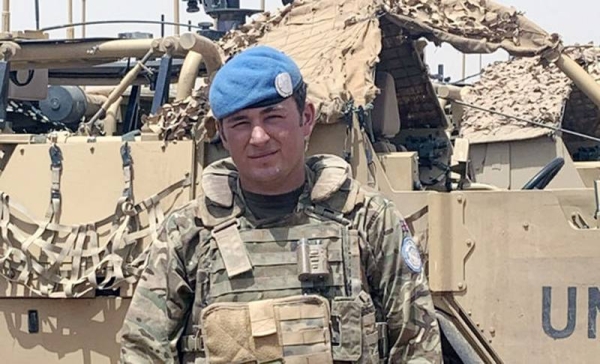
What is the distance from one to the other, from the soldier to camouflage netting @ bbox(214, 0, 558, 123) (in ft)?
6.28

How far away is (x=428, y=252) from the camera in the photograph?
418 cm

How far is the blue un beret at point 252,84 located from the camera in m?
2.28

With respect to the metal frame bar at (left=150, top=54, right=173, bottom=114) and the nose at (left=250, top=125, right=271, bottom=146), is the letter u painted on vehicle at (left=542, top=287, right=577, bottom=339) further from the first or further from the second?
the nose at (left=250, top=125, right=271, bottom=146)

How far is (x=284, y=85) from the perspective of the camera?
2.29m

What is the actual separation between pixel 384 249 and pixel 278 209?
9.6 inches

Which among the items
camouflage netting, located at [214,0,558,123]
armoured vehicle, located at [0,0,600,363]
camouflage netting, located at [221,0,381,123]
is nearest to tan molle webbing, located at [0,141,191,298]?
armoured vehicle, located at [0,0,600,363]

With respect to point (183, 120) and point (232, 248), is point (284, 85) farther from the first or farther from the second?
point (183, 120)

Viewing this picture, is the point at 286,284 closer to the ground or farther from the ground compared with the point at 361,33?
closer to the ground

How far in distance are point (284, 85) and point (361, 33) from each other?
2.48 meters

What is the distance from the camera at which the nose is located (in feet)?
7.48

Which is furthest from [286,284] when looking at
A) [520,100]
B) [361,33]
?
[520,100]

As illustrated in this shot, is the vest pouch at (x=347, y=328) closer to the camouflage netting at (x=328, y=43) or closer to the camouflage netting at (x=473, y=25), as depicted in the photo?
the camouflage netting at (x=328, y=43)

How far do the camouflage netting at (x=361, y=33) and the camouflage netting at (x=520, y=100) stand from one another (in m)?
1.99

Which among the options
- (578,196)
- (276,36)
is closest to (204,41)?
(276,36)
